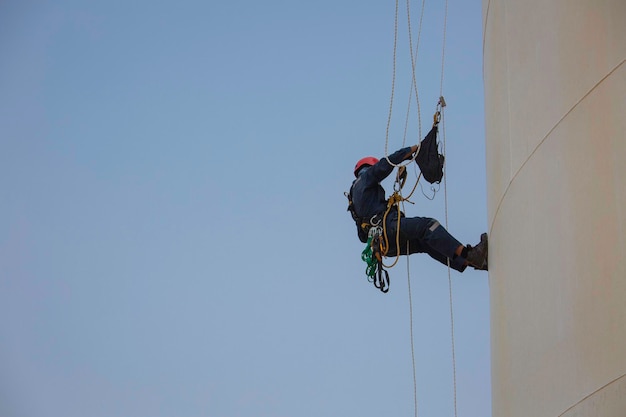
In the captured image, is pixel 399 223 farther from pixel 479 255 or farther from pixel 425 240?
pixel 479 255

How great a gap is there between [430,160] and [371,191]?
733 millimetres

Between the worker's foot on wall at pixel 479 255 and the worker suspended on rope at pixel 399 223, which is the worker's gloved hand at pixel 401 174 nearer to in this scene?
the worker suspended on rope at pixel 399 223

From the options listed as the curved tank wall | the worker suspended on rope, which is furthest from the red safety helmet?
the curved tank wall

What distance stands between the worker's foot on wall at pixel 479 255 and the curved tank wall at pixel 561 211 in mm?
878

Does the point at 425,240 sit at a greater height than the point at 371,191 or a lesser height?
lesser

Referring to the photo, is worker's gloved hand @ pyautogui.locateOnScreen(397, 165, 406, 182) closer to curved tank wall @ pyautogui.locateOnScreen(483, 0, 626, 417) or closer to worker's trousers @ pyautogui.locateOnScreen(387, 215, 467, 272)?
worker's trousers @ pyautogui.locateOnScreen(387, 215, 467, 272)

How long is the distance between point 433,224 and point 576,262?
331 cm

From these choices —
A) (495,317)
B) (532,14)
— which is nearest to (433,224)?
(495,317)

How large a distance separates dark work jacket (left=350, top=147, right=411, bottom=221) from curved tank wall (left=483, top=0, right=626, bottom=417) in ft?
7.62

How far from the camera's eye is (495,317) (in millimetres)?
9008

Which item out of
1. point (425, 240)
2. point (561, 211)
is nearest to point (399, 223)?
point (425, 240)

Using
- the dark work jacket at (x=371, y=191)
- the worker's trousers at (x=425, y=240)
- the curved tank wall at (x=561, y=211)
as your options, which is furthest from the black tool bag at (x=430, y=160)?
the curved tank wall at (x=561, y=211)

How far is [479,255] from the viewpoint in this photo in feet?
32.6

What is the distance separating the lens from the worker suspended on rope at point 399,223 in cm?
1017
